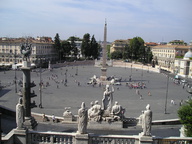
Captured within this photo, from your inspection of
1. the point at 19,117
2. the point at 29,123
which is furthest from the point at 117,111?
the point at 19,117

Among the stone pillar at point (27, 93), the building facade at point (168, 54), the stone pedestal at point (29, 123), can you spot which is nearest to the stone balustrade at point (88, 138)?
the stone pedestal at point (29, 123)

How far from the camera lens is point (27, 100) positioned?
1345cm

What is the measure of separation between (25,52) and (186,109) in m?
10.3

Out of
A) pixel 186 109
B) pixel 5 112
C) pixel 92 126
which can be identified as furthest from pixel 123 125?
pixel 5 112

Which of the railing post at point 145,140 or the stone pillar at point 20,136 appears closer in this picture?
the railing post at point 145,140

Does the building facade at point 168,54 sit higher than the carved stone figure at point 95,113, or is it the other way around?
the building facade at point 168,54

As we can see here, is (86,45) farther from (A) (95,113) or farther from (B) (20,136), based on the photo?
(B) (20,136)

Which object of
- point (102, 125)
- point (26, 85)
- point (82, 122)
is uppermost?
point (26, 85)

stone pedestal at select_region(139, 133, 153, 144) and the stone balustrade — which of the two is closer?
stone pedestal at select_region(139, 133, 153, 144)

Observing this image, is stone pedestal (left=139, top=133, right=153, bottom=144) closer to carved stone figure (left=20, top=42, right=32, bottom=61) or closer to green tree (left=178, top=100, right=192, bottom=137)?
green tree (left=178, top=100, right=192, bottom=137)

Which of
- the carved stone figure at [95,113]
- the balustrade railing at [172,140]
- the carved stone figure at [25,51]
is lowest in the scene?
the carved stone figure at [95,113]

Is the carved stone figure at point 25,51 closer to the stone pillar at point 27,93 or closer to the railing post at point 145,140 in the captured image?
the stone pillar at point 27,93

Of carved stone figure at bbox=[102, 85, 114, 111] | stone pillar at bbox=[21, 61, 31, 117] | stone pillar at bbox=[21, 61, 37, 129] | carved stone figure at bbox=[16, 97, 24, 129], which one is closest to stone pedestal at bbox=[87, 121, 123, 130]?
carved stone figure at bbox=[102, 85, 114, 111]

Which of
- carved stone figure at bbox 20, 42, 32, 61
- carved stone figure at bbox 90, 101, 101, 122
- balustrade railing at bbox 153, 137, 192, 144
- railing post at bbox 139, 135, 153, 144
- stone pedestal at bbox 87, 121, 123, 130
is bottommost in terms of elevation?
stone pedestal at bbox 87, 121, 123, 130
